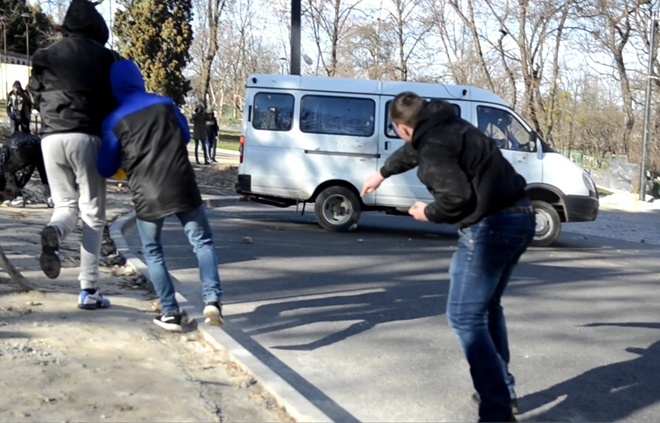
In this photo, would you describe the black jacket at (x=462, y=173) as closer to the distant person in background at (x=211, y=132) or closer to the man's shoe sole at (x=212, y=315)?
the man's shoe sole at (x=212, y=315)

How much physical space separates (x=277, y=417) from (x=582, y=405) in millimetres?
1912

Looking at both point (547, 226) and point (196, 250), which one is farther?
point (547, 226)

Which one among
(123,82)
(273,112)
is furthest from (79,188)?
(273,112)

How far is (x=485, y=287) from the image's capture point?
13.9ft

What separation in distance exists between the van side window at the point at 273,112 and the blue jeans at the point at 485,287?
940 cm

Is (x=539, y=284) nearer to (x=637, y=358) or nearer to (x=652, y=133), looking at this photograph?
(x=637, y=358)

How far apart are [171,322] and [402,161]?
6.94ft

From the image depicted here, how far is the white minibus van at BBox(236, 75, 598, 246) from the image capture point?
525 inches

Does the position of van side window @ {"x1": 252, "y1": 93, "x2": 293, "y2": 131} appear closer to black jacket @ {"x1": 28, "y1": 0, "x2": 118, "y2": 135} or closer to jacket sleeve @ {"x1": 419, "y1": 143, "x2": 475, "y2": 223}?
black jacket @ {"x1": 28, "y1": 0, "x2": 118, "y2": 135}

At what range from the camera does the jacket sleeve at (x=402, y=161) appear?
469cm

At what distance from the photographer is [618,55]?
4003 cm

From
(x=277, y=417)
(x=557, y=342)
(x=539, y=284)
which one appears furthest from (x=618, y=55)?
(x=277, y=417)

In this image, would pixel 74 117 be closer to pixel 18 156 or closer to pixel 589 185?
pixel 18 156

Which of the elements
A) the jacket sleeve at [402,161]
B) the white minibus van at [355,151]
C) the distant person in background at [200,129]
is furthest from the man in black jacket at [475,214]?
the distant person in background at [200,129]
